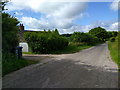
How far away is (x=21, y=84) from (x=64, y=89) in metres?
1.81

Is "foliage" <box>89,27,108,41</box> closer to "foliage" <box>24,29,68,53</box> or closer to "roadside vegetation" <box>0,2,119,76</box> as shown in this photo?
"roadside vegetation" <box>0,2,119,76</box>

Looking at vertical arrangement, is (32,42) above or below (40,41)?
below

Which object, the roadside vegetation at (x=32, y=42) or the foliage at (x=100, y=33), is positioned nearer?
the roadside vegetation at (x=32, y=42)

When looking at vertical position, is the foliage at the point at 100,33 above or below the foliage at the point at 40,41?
above

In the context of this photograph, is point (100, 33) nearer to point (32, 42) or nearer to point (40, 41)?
point (40, 41)

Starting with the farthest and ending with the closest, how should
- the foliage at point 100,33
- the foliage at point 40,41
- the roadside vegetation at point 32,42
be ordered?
the foliage at point 100,33
the foliage at point 40,41
the roadside vegetation at point 32,42

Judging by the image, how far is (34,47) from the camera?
1877cm

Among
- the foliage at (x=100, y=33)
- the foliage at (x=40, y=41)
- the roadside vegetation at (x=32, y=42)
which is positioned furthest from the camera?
the foliage at (x=100, y=33)

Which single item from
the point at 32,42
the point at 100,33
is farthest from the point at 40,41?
the point at 100,33

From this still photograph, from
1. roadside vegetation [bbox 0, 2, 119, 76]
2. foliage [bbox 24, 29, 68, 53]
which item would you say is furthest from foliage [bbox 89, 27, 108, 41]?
foliage [bbox 24, 29, 68, 53]

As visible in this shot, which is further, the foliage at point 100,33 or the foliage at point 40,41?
the foliage at point 100,33

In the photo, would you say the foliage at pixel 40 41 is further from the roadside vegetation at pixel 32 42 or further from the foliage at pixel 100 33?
the foliage at pixel 100 33

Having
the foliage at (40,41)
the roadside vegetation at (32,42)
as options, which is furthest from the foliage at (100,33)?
the foliage at (40,41)

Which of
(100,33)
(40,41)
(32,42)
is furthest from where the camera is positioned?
(100,33)
